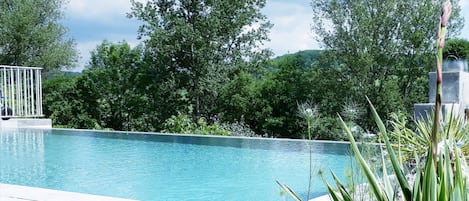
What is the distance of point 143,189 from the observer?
6145 millimetres

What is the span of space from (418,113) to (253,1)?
8813 mm

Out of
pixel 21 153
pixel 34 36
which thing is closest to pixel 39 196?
pixel 21 153

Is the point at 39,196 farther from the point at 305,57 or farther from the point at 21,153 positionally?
the point at 305,57

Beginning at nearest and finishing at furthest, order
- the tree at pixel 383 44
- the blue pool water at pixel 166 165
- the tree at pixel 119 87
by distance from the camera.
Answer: the blue pool water at pixel 166 165, the tree at pixel 383 44, the tree at pixel 119 87

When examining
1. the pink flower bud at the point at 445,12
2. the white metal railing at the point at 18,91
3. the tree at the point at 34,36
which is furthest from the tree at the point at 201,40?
the pink flower bud at the point at 445,12

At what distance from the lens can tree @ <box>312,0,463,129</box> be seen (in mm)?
13305

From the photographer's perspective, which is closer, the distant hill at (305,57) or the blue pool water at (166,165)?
the blue pool water at (166,165)

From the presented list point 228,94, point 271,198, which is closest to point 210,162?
point 271,198

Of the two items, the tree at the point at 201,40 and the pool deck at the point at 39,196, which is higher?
the tree at the point at 201,40

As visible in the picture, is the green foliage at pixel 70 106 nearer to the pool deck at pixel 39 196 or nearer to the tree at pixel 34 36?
the tree at pixel 34 36

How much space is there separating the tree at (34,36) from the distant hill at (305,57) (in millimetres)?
9579

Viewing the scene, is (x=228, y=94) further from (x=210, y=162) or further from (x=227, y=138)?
(x=210, y=162)

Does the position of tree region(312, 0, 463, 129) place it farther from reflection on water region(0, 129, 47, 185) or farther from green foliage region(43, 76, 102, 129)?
green foliage region(43, 76, 102, 129)

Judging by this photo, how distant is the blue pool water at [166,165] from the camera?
20.2 ft
